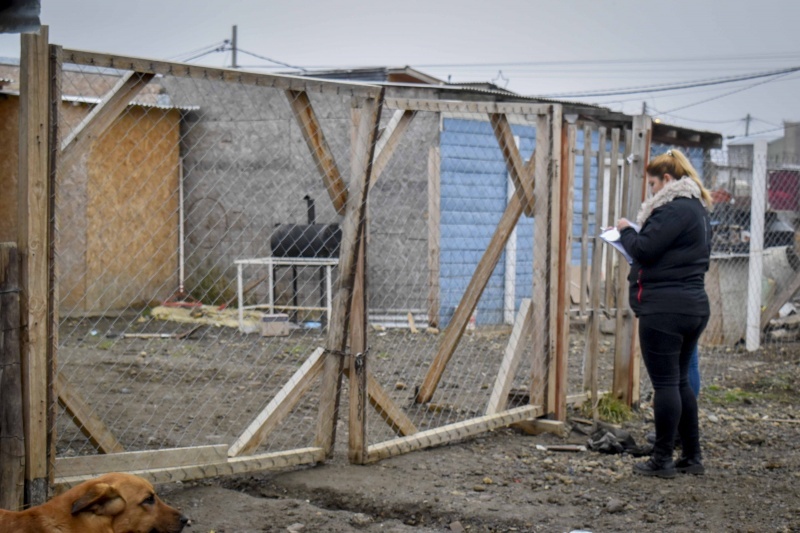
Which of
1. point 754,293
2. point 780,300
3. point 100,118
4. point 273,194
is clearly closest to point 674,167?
point 100,118

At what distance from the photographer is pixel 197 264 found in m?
15.5

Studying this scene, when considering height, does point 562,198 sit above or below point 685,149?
below

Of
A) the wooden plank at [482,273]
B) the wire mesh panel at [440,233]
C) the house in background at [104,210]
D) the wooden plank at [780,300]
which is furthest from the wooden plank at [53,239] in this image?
the wooden plank at [780,300]

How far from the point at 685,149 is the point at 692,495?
1565 cm

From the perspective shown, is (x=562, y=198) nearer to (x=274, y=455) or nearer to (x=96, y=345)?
(x=274, y=455)

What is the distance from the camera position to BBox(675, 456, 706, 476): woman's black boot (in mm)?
5723

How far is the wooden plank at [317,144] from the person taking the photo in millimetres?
5070

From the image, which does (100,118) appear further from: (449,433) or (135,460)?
(449,433)

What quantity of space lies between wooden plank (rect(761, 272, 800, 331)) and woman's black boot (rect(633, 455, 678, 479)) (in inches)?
258

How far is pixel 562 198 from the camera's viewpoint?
22.0 feet

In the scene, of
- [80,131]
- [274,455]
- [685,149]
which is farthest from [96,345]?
[685,149]

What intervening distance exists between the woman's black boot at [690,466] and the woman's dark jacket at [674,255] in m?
0.97

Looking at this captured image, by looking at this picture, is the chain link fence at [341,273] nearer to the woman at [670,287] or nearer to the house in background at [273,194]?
the house in background at [273,194]

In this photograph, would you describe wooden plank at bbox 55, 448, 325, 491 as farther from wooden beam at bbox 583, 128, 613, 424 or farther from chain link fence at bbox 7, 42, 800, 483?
wooden beam at bbox 583, 128, 613, 424
